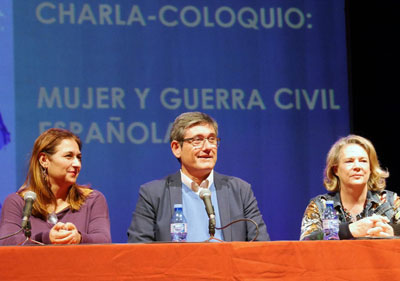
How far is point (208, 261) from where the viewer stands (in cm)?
209

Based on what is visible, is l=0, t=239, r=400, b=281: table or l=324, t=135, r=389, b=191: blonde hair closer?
l=0, t=239, r=400, b=281: table

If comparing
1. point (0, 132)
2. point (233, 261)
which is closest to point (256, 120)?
point (0, 132)

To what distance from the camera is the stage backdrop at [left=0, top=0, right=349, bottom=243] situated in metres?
4.54

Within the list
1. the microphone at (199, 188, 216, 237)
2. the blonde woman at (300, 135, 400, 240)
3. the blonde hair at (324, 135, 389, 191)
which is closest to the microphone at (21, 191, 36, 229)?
the microphone at (199, 188, 216, 237)

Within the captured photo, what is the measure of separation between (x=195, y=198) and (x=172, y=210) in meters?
0.15

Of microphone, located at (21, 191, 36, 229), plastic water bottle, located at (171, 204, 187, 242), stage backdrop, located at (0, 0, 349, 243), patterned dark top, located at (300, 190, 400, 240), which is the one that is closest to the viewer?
Result: microphone, located at (21, 191, 36, 229)

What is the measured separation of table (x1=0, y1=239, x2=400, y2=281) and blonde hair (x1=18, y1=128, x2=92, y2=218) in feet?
4.28

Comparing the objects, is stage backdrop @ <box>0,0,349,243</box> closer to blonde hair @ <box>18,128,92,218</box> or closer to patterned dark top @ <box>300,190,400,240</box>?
blonde hair @ <box>18,128,92,218</box>

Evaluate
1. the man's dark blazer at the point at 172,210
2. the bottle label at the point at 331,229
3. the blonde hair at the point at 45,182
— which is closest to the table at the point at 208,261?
the bottle label at the point at 331,229

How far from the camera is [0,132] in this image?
439cm


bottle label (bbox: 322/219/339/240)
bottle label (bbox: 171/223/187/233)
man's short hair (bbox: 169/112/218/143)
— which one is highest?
man's short hair (bbox: 169/112/218/143)

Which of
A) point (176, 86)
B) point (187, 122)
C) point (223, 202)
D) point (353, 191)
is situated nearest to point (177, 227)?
point (223, 202)

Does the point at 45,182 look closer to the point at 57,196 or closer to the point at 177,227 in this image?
the point at 57,196

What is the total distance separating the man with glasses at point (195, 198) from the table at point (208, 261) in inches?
41.9
